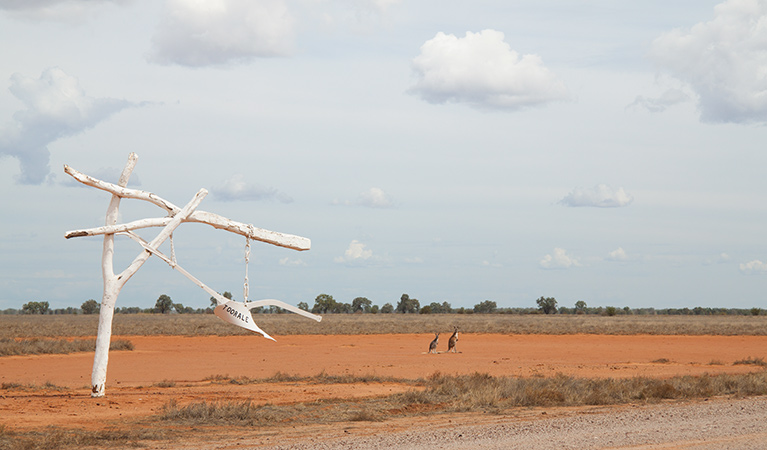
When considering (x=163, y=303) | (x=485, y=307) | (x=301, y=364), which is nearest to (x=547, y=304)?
(x=485, y=307)

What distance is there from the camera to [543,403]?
15.4 meters

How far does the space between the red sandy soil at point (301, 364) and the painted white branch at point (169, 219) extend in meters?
3.31

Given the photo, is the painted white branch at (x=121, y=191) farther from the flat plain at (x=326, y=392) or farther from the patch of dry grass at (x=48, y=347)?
the patch of dry grass at (x=48, y=347)

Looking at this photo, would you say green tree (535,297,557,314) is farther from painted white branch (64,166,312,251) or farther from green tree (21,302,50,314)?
painted white branch (64,166,312,251)

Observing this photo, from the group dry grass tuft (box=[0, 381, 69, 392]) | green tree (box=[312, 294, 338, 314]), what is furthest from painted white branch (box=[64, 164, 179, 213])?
green tree (box=[312, 294, 338, 314])

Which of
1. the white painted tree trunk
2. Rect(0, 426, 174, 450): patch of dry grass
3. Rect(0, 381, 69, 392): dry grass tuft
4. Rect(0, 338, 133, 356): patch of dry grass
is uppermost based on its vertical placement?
the white painted tree trunk

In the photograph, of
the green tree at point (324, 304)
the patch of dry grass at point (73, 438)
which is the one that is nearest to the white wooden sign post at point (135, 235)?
the patch of dry grass at point (73, 438)

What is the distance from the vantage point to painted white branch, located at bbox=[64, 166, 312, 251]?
1395 cm

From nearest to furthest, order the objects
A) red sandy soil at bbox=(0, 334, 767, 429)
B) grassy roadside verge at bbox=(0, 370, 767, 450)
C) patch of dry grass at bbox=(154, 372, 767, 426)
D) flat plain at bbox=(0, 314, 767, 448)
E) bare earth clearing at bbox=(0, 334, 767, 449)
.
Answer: bare earth clearing at bbox=(0, 334, 767, 449) → grassy roadside verge at bbox=(0, 370, 767, 450) → flat plain at bbox=(0, 314, 767, 448) → patch of dry grass at bbox=(154, 372, 767, 426) → red sandy soil at bbox=(0, 334, 767, 429)

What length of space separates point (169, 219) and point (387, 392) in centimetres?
634

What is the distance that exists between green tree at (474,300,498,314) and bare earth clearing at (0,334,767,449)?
268 ft

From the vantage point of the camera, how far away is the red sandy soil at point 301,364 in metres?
15.2

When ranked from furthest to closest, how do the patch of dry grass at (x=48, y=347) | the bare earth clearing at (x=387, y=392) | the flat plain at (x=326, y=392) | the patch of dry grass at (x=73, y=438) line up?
the patch of dry grass at (x=48, y=347) < the flat plain at (x=326, y=392) < the bare earth clearing at (x=387, y=392) < the patch of dry grass at (x=73, y=438)


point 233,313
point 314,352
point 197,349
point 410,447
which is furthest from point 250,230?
point 197,349
